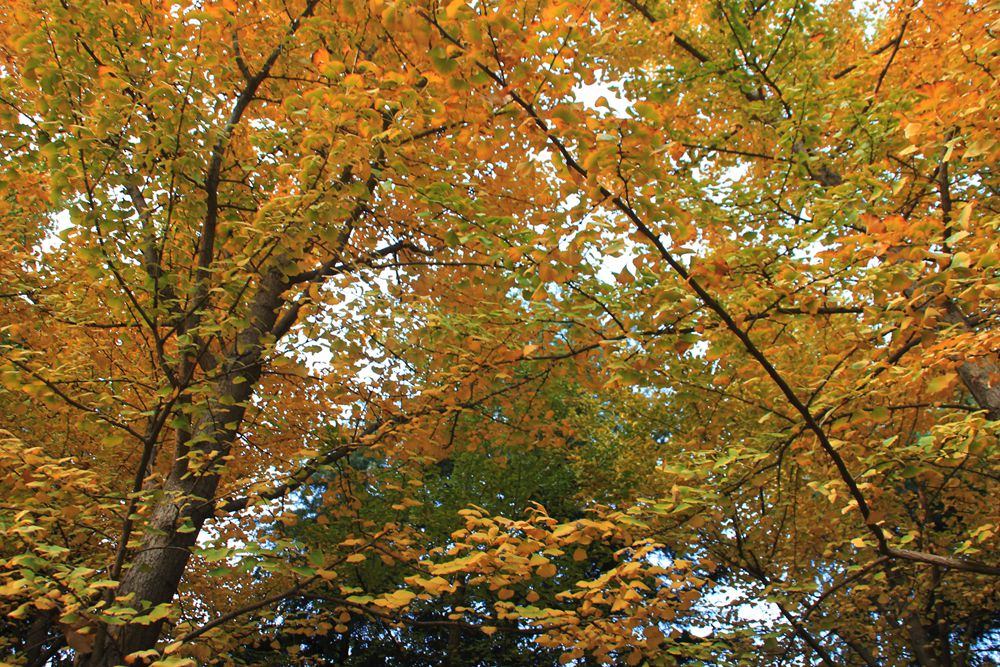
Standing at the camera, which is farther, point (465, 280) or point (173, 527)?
point (465, 280)

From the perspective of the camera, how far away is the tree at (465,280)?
8.64 feet

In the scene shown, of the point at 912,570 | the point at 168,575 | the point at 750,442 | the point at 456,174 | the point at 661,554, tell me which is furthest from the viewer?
the point at 661,554

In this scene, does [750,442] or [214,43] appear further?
[750,442]

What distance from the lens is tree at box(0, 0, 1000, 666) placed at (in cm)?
263

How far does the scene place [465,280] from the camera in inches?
222

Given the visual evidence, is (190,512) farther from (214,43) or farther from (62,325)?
(214,43)

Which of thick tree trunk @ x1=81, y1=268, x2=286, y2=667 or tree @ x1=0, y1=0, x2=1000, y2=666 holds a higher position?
tree @ x1=0, y1=0, x2=1000, y2=666

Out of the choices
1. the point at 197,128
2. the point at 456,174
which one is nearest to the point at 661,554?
the point at 456,174

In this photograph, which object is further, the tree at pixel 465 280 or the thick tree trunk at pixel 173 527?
the thick tree trunk at pixel 173 527

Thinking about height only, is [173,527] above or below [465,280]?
below

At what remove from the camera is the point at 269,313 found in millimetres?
5109

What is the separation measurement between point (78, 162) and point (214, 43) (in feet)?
3.85

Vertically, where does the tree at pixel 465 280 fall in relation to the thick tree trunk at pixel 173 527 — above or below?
above

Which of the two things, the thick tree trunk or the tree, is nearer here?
the tree
